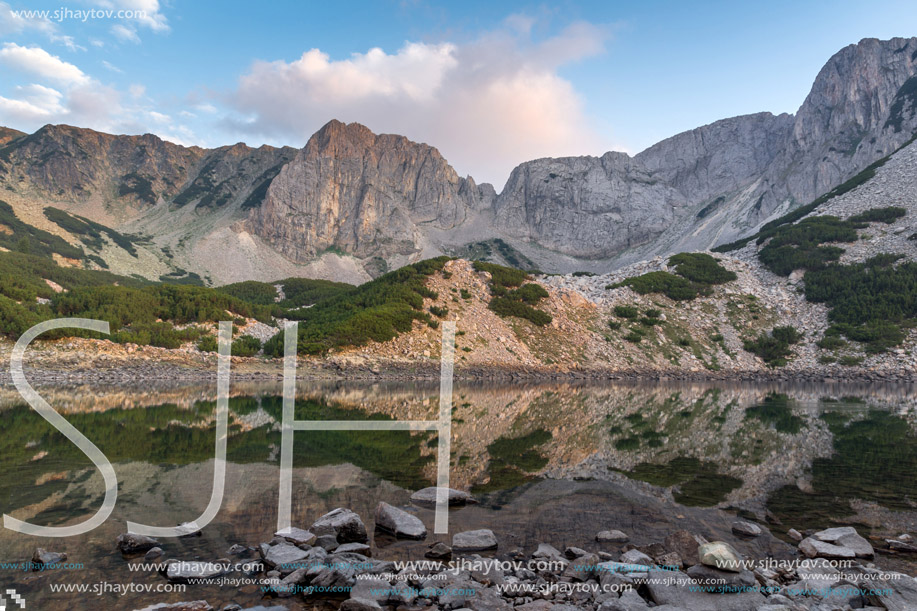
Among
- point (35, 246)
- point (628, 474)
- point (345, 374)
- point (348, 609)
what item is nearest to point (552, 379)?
point (345, 374)

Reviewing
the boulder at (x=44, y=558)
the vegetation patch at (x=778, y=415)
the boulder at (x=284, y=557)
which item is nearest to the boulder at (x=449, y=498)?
the boulder at (x=284, y=557)

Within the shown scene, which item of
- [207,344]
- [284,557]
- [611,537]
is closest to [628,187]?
[207,344]

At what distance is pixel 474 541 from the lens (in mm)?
8305

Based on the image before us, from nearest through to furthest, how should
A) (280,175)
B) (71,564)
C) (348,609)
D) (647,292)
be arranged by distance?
1. (348,609)
2. (71,564)
3. (647,292)
4. (280,175)

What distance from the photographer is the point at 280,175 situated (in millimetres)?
158875

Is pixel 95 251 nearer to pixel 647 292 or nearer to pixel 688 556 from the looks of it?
pixel 647 292

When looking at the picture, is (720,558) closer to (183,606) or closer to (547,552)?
(547,552)

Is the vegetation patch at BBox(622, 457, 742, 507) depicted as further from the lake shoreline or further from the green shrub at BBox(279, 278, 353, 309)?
the green shrub at BBox(279, 278, 353, 309)

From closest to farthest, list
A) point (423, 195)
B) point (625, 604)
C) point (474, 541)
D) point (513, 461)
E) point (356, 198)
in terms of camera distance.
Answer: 1. point (625, 604)
2. point (474, 541)
3. point (513, 461)
4. point (356, 198)
5. point (423, 195)

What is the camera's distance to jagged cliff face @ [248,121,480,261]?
153875 millimetres

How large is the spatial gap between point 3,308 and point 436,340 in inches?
1404

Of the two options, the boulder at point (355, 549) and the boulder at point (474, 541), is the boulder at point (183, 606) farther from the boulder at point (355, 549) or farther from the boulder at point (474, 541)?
the boulder at point (474, 541)

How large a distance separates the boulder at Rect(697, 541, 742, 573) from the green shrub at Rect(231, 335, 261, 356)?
145ft

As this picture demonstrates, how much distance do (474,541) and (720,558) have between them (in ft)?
12.4
